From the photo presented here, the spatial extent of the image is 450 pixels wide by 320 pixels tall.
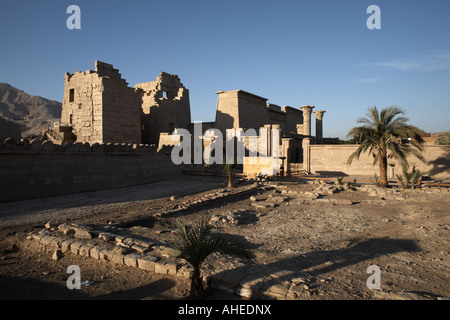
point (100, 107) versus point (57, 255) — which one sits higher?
point (100, 107)

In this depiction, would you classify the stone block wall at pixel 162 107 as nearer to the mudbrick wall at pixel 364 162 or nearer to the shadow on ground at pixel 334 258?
the mudbrick wall at pixel 364 162

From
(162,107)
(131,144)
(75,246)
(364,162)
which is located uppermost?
(162,107)

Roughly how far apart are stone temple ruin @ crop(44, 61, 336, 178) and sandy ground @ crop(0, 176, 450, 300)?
26.3ft

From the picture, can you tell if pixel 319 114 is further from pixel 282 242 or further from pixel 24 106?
pixel 24 106

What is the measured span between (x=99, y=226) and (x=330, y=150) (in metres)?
21.8

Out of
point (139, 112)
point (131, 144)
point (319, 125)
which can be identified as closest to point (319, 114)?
point (319, 125)

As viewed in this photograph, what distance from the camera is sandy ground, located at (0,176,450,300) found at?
4.07 m

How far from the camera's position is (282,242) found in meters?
6.52

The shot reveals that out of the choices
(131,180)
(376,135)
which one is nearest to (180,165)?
(131,180)

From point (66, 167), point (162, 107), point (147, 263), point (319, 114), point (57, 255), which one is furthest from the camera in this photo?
point (319, 114)

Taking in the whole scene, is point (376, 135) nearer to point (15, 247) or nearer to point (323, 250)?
point (323, 250)

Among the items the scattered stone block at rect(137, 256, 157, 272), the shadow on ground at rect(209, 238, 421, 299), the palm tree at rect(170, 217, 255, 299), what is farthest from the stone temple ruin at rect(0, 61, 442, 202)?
the shadow on ground at rect(209, 238, 421, 299)

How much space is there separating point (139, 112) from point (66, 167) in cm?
978

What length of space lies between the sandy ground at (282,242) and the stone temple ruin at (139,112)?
8.01 meters
